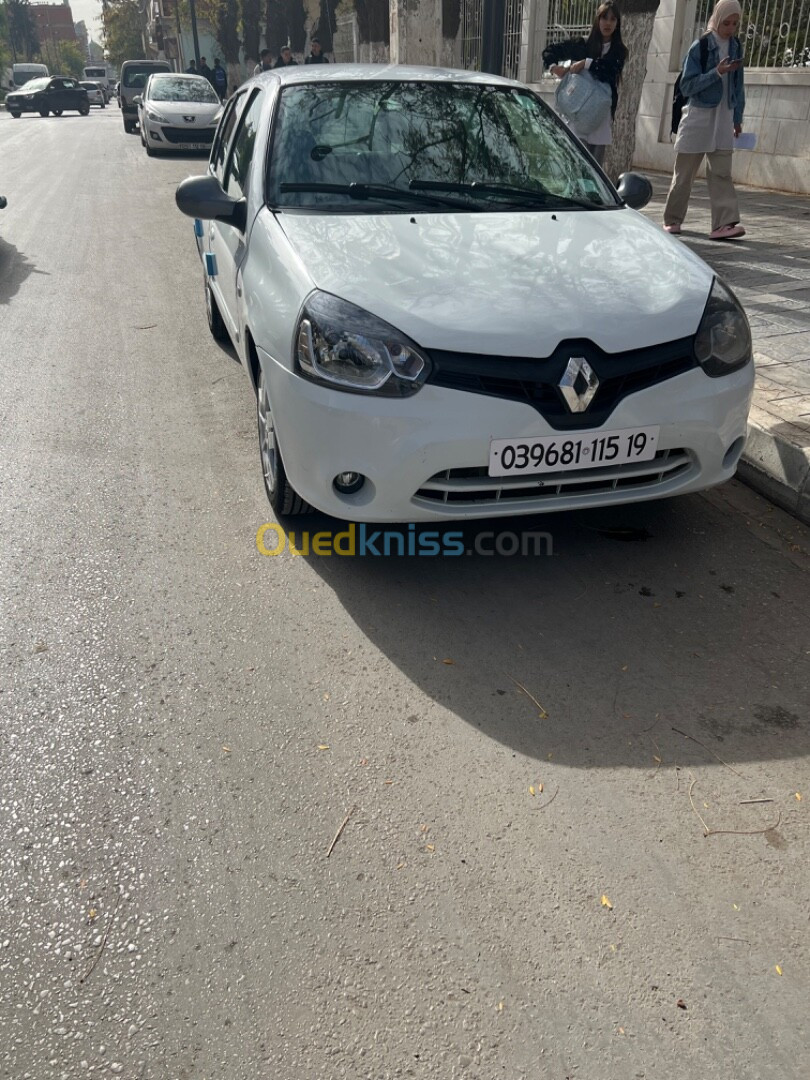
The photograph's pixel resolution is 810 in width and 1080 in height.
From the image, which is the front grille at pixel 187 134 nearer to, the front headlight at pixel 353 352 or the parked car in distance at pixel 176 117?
the parked car in distance at pixel 176 117

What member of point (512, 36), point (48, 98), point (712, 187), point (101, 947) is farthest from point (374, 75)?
point (48, 98)

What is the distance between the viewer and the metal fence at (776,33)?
35.7 ft

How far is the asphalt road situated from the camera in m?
1.91

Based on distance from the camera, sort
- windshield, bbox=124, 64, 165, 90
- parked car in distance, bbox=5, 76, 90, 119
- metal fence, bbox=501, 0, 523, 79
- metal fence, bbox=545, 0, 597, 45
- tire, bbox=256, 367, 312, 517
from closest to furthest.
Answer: tire, bbox=256, 367, 312, 517 → metal fence, bbox=545, 0, 597, 45 → metal fence, bbox=501, 0, 523, 79 → windshield, bbox=124, 64, 165, 90 → parked car in distance, bbox=5, 76, 90, 119

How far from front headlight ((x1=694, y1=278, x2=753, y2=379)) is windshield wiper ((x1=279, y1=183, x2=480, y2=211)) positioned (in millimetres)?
1154

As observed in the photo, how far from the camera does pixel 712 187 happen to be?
834 centimetres

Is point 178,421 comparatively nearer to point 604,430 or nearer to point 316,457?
point 316,457

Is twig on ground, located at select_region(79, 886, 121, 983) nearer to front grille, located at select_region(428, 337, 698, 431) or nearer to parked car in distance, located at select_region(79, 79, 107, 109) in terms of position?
front grille, located at select_region(428, 337, 698, 431)

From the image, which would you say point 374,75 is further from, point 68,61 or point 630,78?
point 68,61

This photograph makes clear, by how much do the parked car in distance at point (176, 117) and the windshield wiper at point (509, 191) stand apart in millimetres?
15804

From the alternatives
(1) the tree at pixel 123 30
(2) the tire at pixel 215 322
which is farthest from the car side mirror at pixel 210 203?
(1) the tree at pixel 123 30

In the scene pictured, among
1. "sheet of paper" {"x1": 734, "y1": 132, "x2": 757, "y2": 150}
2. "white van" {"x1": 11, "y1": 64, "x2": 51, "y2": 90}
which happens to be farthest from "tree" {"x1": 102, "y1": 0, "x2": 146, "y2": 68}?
"sheet of paper" {"x1": 734, "y1": 132, "x2": 757, "y2": 150}

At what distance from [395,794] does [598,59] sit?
760cm

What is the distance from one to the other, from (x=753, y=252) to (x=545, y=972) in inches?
295
